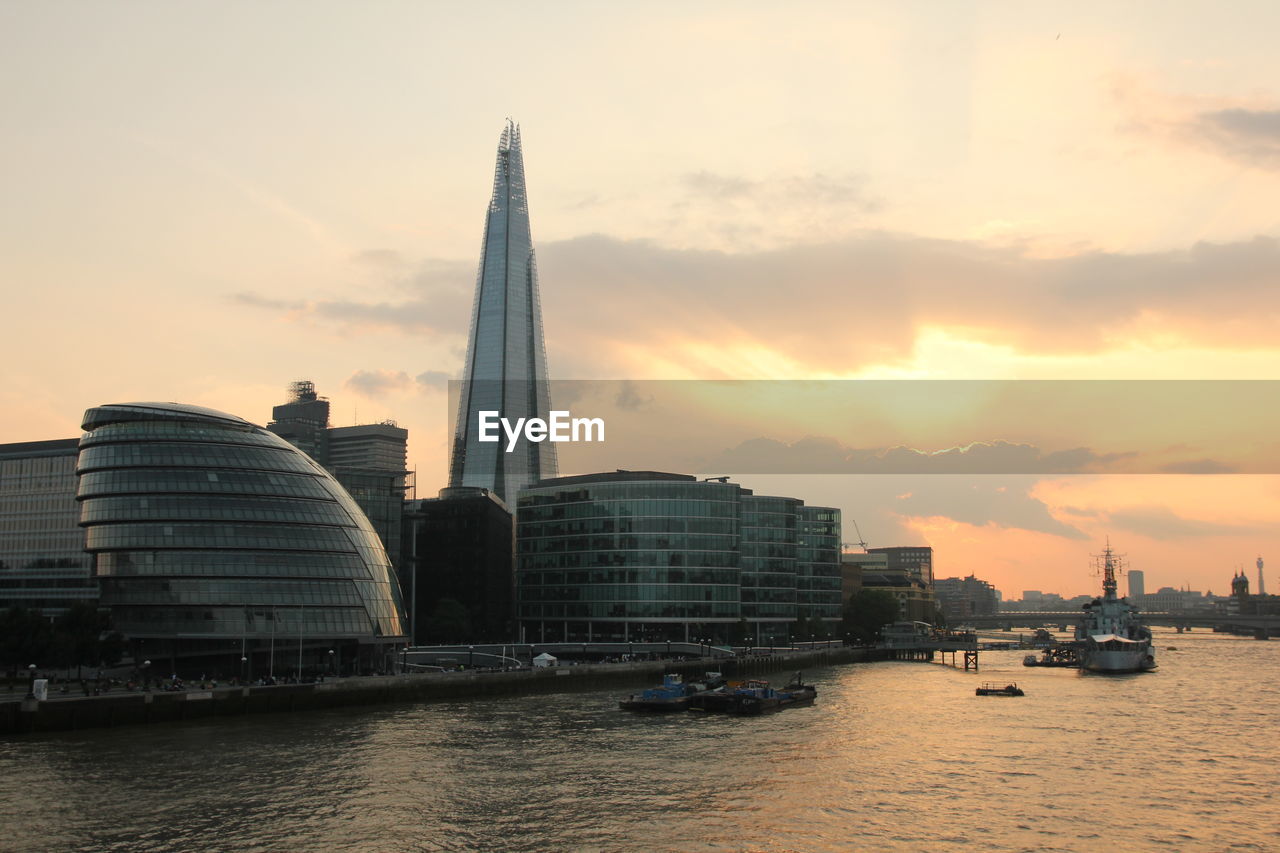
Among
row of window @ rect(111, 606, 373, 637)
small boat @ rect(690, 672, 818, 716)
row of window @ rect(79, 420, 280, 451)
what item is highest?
row of window @ rect(79, 420, 280, 451)

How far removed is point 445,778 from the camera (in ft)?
200

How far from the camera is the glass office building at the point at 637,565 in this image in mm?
176875

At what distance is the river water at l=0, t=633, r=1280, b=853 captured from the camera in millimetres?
48719

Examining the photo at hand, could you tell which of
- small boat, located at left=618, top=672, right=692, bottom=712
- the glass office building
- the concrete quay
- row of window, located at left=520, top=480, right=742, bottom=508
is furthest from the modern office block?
small boat, located at left=618, top=672, right=692, bottom=712

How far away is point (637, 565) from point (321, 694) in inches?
3548

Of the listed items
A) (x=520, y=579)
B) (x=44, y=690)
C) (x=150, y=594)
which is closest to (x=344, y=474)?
(x=520, y=579)

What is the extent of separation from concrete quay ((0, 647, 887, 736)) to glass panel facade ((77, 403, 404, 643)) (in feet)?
41.1

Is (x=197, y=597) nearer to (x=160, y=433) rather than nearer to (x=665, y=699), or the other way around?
(x=160, y=433)

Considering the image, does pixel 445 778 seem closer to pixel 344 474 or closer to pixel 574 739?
pixel 574 739

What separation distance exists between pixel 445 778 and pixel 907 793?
23.9 m

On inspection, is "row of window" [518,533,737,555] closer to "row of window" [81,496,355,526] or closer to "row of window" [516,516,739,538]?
"row of window" [516,516,739,538]

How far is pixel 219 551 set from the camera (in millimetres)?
105812

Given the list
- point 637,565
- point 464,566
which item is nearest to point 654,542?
point 637,565

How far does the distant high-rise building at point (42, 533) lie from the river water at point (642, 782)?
217 ft
